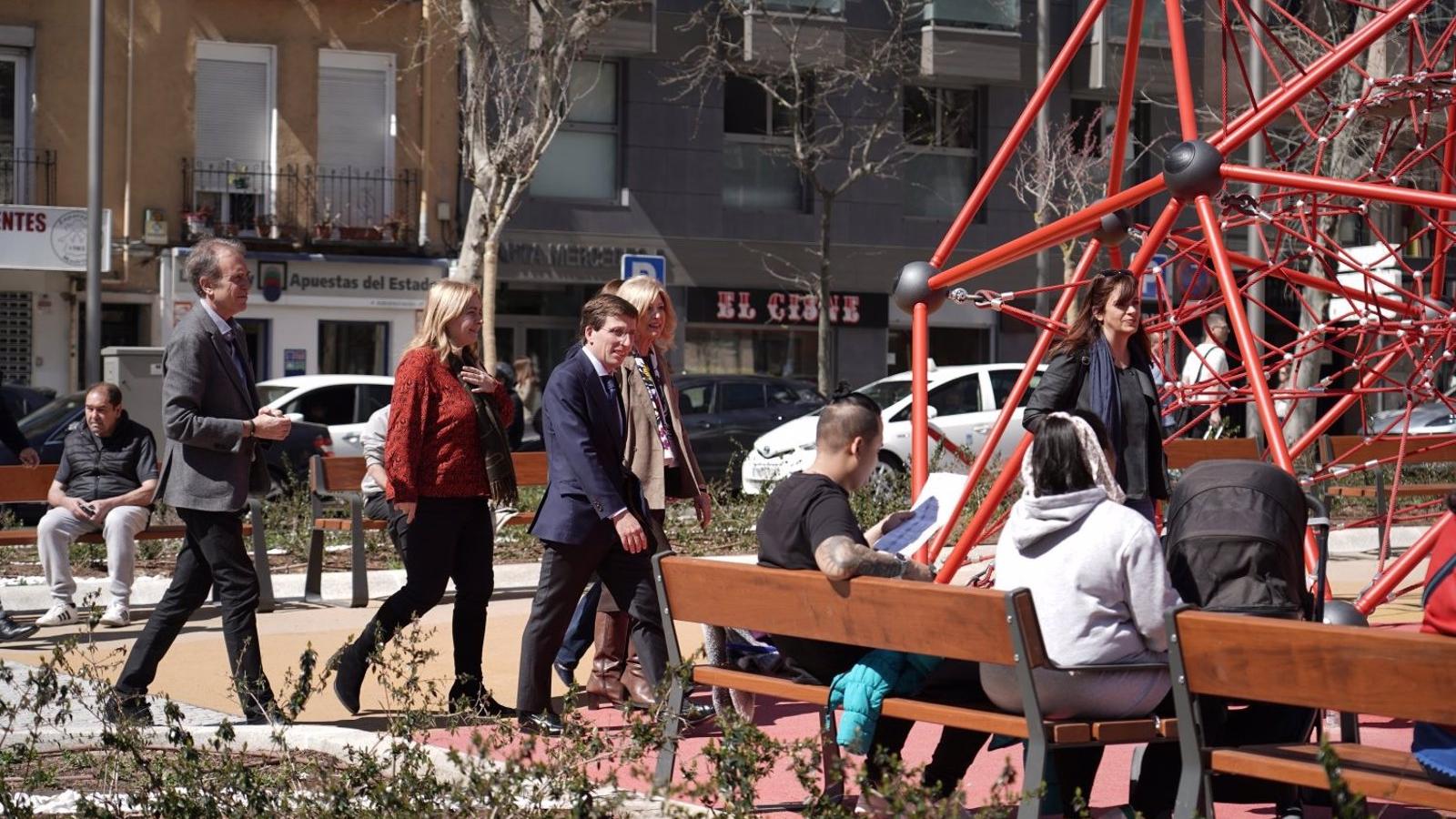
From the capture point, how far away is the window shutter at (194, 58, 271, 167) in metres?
30.1

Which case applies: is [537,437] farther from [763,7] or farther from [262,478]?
[262,478]

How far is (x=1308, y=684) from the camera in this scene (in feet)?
15.2

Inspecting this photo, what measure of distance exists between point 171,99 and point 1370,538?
20210mm

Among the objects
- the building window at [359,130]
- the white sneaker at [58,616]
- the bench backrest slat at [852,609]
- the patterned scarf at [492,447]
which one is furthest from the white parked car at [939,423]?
the bench backrest slat at [852,609]

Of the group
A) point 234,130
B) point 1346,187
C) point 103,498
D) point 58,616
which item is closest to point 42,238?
point 234,130

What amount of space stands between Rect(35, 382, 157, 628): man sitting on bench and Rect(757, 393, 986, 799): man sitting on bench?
561 centimetres

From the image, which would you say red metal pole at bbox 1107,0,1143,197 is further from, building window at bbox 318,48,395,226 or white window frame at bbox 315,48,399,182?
white window frame at bbox 315,48,399,182

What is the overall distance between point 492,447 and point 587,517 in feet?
2.38

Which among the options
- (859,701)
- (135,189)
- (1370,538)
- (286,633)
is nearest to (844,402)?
(859,701)

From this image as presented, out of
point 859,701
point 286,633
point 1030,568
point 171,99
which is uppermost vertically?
point 171,99

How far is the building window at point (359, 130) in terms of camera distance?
101 feet

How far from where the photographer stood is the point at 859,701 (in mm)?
5680

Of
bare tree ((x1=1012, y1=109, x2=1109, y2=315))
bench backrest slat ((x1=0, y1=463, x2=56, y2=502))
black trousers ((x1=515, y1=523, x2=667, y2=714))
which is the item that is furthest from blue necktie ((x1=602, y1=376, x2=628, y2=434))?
bare tree ((x1=1012, y1=109, x2=1109, y2=315))

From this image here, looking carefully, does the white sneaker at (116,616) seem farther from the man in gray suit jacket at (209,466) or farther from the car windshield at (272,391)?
the car windshield at (272,391)
